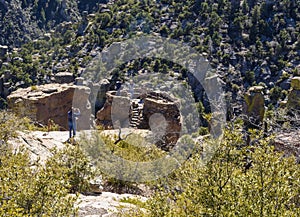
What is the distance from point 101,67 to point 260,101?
2887cm

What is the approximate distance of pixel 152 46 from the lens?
43.6m

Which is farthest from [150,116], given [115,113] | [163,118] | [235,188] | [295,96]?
[235,188]

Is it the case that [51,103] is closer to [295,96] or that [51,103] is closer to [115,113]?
[115,113]

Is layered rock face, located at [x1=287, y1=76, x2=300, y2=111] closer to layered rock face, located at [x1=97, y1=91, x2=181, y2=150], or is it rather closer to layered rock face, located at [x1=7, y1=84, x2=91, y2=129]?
layered rock face, located at [x1=97, y1=91, x2=181, y2=150]

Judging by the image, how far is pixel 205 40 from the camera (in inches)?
1660

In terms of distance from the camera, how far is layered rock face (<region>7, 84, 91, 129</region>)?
19.7m

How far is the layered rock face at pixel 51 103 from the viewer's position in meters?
19.7

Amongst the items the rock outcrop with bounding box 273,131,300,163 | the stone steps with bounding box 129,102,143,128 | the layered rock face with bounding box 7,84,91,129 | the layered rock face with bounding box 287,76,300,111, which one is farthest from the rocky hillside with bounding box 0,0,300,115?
the rock outcrop with bounding box 273,131,300,163

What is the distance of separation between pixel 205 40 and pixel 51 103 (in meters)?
24.4

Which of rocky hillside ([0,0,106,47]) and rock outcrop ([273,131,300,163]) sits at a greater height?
rock outcrop ([273,131,300,163])

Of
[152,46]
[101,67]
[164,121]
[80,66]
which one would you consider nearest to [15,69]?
[80,66]

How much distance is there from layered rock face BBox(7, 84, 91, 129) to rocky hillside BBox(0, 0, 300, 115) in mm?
12898

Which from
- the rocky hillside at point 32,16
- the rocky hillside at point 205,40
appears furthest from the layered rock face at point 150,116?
the rocky hillside at point 32,16

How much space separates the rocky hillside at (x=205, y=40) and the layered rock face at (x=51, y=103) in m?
12.9
